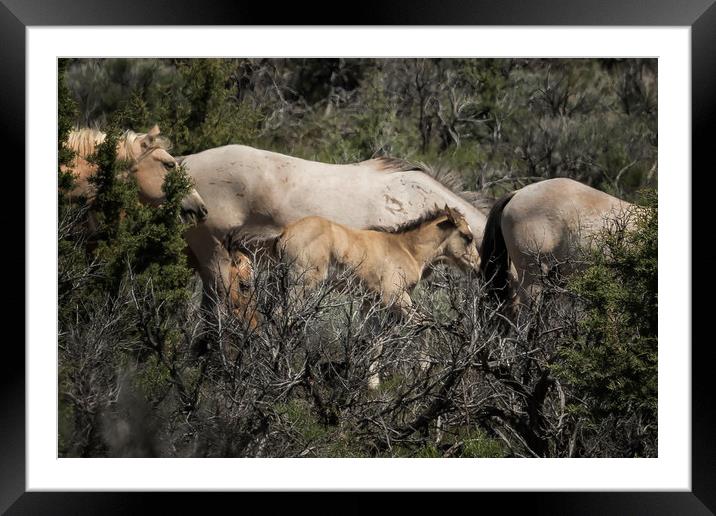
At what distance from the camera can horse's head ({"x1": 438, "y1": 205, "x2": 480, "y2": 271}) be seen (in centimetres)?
960

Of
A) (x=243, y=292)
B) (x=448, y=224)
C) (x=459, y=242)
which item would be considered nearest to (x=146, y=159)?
(x=243, y=292)

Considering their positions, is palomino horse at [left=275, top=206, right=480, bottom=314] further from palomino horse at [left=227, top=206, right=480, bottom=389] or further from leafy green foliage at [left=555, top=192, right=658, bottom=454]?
leafy green foliage at [left=555, top=192, right=658, bottom=454]

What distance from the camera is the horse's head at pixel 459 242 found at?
9.60m

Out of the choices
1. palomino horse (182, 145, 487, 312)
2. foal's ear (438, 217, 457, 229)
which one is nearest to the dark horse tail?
foal's ear (438, 217, 457, 229)

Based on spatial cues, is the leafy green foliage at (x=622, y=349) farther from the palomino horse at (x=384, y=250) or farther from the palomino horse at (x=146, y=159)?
the palomino horse at (x=146, y=159)

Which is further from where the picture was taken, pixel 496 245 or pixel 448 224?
pixel 496 245

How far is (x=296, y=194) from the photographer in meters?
11.3

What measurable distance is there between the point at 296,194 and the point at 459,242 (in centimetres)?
236

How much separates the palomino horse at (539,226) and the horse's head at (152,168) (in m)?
2.81

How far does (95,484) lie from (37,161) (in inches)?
65.6

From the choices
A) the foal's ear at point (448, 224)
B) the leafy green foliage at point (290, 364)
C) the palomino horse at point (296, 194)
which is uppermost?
the palomino horse at point (296, 194)
